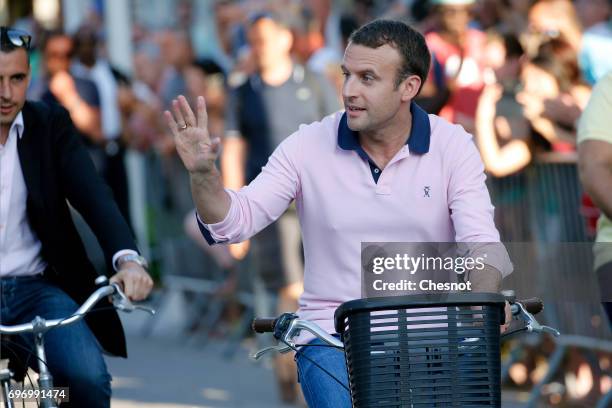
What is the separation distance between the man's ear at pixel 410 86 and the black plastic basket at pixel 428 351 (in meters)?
1.19

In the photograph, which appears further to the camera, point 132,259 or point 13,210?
point 13,210

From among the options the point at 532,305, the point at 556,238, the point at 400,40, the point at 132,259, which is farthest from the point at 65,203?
the point at 556,238

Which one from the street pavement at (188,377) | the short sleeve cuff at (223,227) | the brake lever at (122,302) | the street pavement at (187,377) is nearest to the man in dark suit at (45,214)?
the brake lever at (122,302)

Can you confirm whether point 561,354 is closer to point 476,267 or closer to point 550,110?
point 550,110

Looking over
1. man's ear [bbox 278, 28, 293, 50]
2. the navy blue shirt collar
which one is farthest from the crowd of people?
the navy blue shirt collar

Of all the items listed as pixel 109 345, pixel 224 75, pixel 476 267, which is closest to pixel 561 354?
pixel 109 345

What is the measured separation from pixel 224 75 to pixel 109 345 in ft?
26.4

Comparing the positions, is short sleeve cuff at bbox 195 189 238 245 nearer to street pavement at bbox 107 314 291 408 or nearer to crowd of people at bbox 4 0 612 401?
crowd of people at bbox 4 0 612 401

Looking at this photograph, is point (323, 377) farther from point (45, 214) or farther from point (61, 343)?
point (45, 214)

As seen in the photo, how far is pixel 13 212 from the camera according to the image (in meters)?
5.90

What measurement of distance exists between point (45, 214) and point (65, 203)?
13cm

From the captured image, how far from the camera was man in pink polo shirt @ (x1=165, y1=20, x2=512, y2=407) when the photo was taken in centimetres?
526

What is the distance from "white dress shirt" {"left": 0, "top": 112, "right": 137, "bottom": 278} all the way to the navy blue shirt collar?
1.29 meters

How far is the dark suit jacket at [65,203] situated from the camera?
19.2ft
